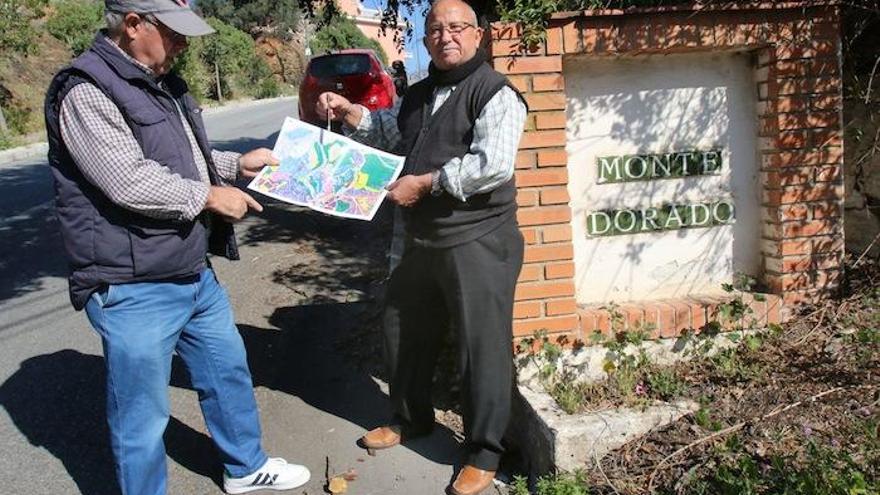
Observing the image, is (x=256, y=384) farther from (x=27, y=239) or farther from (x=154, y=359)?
(x=27, y=239)

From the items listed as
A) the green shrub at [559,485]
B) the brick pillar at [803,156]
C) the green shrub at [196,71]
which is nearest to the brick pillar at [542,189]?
the green shrub at [559,485]

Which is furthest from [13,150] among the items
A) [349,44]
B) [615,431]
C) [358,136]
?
[349,44]

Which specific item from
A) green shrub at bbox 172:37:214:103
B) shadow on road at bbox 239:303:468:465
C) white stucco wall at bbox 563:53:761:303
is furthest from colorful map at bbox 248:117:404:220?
green shrub at bbox 172:37:214:103

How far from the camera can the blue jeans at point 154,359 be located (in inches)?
104

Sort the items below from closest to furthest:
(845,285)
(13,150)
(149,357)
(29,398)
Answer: (149,357) < (845,285) < (29,398) < (13,150)

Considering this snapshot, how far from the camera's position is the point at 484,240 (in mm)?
2971

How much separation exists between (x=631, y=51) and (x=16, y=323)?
467cm

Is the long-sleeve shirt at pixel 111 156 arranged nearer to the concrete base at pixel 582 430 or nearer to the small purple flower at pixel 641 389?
the concrete base at pixel 582 430

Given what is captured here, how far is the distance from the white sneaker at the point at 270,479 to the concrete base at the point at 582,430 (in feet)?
3.36

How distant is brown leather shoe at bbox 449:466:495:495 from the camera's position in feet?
9.95

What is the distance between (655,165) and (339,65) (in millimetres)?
7940

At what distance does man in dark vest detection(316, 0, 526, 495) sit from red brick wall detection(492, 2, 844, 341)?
12.5 inches

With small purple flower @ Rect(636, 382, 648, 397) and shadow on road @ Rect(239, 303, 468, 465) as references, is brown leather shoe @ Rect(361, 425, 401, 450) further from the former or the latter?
small purple flower @ Rect(636, 382, 648, 397)

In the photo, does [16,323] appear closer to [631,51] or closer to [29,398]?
[29,398]
